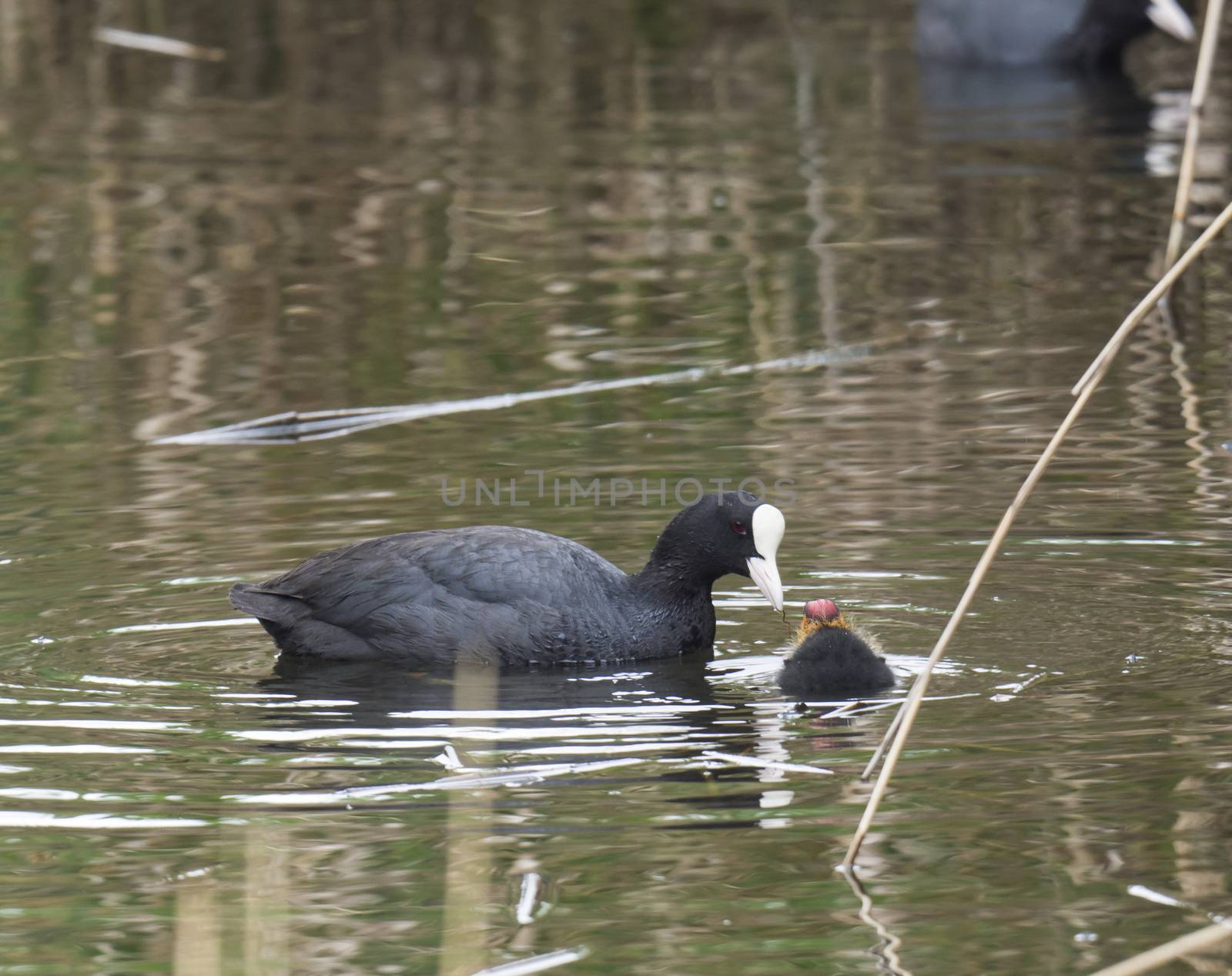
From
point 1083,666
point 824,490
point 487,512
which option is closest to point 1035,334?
point 824,490

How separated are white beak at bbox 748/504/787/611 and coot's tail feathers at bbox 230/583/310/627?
4.36ft

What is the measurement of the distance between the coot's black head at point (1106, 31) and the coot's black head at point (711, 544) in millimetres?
11158

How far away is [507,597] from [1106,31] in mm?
11995

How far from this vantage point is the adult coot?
657 cm

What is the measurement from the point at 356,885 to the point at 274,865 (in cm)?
22

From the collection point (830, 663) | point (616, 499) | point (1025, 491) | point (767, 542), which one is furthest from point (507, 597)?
point (1025, 491)

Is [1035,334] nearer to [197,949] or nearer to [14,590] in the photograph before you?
[14,590]

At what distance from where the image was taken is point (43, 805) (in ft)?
16.8

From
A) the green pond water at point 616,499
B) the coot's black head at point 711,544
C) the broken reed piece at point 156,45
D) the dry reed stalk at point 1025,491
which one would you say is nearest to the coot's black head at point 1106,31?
the green pond water at point 616,499

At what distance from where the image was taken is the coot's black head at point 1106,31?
672 inches

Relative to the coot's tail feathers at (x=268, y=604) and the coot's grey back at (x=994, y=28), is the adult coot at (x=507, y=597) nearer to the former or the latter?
the coot's tail feathers at (x=268, y=604)

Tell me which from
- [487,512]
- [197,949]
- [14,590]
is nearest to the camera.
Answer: [197,949]

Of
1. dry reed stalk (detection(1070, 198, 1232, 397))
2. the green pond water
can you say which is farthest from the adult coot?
dry reed stalk (detection(1070, 198, 1232, 397))

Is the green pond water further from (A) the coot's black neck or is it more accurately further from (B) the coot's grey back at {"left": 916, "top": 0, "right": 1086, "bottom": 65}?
(B) the coot's grey back at {"left": 916, "top": 0, "right": 1086, "bottom": 65}
